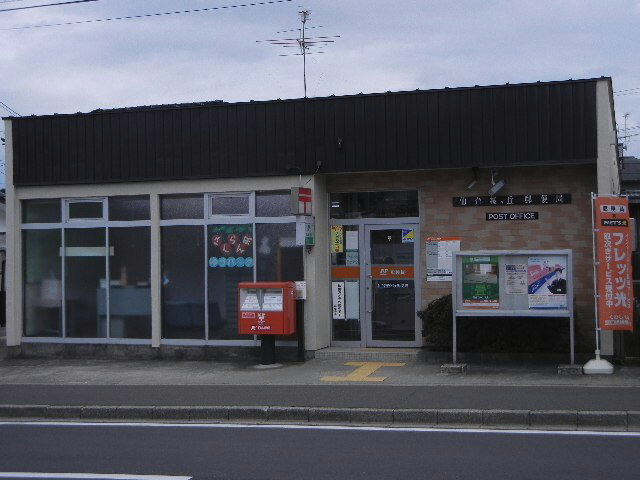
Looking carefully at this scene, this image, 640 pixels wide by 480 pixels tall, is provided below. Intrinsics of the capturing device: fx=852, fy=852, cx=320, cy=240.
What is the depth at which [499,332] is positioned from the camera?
14.1m

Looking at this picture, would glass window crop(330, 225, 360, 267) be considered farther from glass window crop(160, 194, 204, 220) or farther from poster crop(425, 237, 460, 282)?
glass window crop(160, 194, 204, 220)

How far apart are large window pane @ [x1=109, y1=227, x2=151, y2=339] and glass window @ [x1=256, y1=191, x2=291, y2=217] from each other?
230 cm

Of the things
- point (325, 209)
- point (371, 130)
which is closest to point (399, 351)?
point (325, 209)

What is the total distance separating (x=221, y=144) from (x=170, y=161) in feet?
3.54

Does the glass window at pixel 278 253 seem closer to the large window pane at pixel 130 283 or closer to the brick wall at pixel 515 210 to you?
the brick wall at pixel 515 210

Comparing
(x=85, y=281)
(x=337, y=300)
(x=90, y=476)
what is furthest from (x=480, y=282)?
→ (x=85, y=281)

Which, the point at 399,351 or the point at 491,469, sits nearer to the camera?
the point at 491,469

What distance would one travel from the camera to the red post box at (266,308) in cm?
1469

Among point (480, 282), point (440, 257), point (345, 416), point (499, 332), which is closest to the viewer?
point (345, 416)

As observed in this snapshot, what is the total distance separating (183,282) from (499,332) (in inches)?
237

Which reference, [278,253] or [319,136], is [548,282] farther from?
[278,253]

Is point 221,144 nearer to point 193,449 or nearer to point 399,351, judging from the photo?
point 399,351

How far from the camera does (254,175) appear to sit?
1571 cm

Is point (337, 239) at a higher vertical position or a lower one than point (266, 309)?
higher
